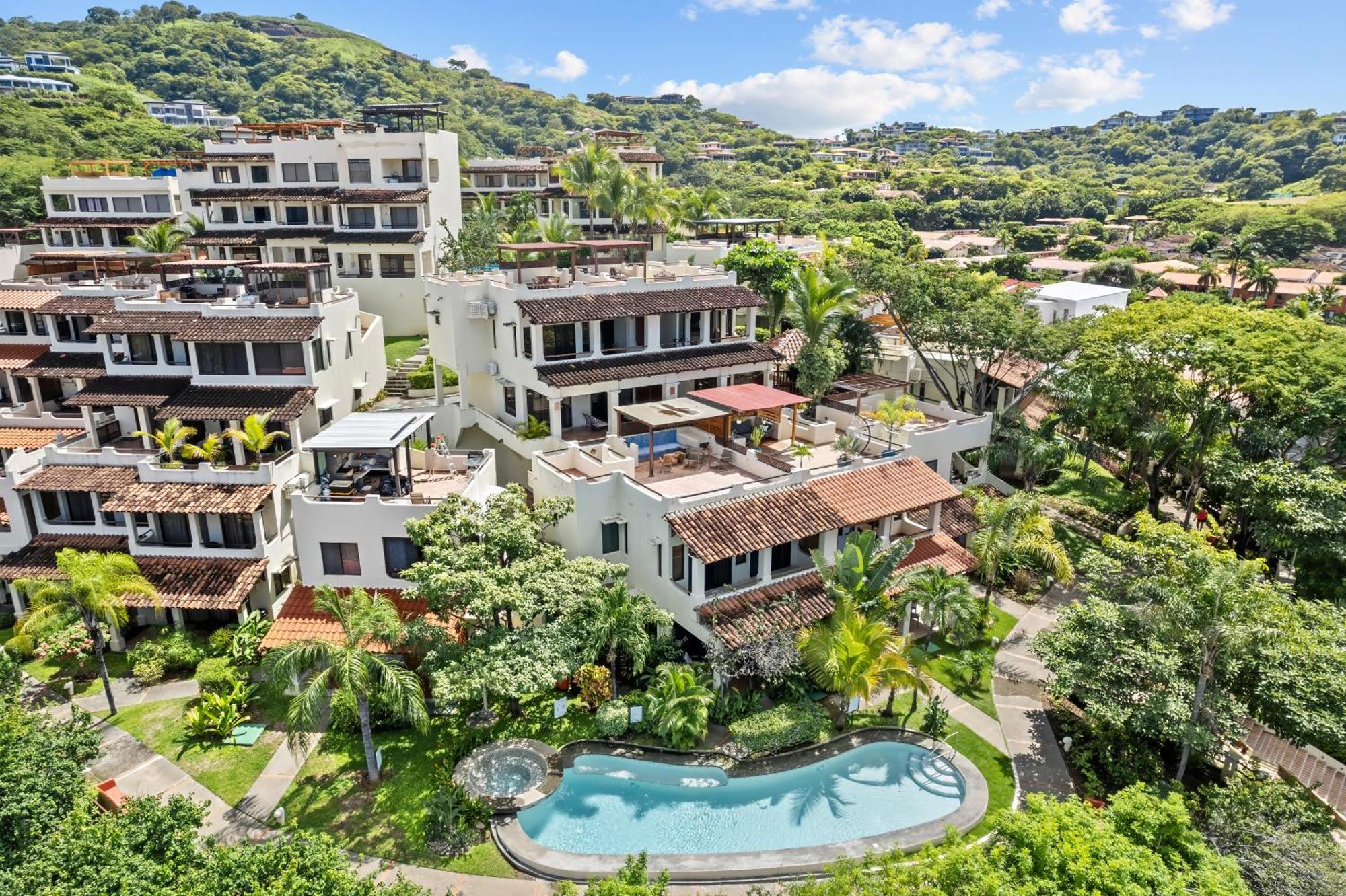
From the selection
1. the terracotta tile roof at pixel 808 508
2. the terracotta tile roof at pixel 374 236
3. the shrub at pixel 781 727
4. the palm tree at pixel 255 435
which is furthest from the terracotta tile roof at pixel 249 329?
the shrub at pixel 781 727

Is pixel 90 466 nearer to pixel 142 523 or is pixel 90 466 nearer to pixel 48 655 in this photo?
pixel 142 523

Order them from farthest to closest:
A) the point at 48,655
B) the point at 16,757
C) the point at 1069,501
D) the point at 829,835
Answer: the point at 1069,501, the point at 48,655, the point at 829,835, the point at 16,757

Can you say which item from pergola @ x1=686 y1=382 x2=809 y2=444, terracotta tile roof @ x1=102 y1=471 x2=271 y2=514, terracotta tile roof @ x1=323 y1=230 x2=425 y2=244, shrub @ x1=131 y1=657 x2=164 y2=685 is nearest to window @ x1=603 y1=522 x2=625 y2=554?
pergola @ x1=686 y1=382 x2=809 y2=444

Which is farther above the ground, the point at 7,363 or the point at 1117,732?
the point at 7,363

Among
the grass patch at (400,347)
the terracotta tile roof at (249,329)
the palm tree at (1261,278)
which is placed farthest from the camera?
the palm tree at (1261,278)

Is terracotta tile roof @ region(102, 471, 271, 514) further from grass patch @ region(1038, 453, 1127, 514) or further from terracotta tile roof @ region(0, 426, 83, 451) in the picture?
grass patch @ region(1038, 453, 1127, 514)

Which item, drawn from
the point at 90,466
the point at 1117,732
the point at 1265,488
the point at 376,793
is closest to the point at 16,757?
the point at 376,793

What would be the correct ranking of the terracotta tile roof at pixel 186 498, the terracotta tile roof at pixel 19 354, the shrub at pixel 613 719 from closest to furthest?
the shrub at pixel 613 719 → the terracotta tile roof at pixel 186 498 → the terracotta tile roof at pixel 19 354

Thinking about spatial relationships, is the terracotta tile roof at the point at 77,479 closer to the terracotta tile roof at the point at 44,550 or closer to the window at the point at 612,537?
the terracotta tile roof at the point at 44,550

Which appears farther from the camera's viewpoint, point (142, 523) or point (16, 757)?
point (142, 523)
